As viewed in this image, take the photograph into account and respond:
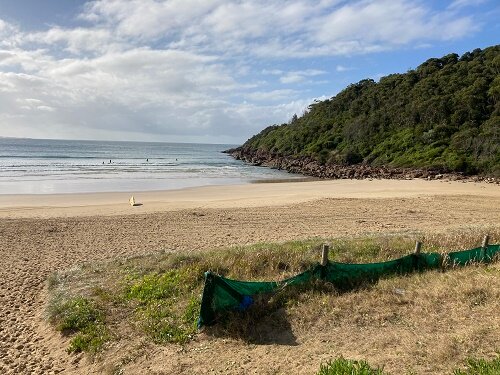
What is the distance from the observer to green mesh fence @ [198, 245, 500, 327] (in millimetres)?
7957

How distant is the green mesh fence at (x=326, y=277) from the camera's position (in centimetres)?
796

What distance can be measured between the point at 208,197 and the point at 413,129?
34790 millimetres

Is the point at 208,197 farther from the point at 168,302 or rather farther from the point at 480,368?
the point at 480,368

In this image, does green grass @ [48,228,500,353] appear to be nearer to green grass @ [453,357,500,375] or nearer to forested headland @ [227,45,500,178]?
green grass @ [453,357,500,375]

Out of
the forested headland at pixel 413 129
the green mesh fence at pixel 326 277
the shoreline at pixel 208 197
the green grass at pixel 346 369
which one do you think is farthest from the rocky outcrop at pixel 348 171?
the green grass at pixel 346 369

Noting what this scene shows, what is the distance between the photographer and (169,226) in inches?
765

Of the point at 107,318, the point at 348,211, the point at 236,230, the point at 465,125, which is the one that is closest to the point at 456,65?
the point at 465,125

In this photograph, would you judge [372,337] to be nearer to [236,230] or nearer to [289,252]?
[289,252]

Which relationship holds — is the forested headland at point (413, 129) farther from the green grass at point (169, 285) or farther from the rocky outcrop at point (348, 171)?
the green grass at point (169, 285)

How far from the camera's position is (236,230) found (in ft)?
59.9

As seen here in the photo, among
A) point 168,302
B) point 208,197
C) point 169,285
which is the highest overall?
point 169,285

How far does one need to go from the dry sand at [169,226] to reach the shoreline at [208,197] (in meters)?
0.07

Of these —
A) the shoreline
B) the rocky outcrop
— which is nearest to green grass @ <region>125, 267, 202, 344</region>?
the shoreline

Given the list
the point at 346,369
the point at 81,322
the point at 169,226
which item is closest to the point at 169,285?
the point at 81,322
